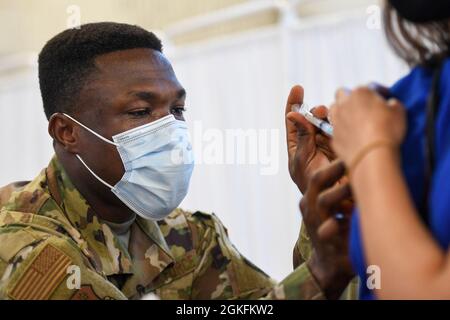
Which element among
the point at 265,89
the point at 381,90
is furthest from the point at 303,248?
the point at 265,89

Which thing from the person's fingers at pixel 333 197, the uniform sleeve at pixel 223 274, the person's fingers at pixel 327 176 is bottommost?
the uniform sleeve at pixel 223 274

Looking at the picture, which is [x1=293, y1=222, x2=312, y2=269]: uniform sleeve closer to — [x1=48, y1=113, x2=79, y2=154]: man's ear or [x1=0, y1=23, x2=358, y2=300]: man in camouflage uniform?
[x1=0, y1=23, x2=358, y2=300]: man in camouflage uniform

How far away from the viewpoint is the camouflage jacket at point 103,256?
1180 millimetres

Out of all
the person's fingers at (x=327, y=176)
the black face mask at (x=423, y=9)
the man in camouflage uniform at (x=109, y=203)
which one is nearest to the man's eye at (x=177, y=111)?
the man in camouflage uniform at (x=109, y=203)

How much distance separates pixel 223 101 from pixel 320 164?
171 cm

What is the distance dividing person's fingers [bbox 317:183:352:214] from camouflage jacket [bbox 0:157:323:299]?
0.15 metres

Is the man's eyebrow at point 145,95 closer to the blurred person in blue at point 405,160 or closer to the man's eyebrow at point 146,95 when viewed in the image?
the man's eyebrow at point 146,95

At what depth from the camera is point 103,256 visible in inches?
56.1

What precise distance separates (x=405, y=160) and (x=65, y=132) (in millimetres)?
953

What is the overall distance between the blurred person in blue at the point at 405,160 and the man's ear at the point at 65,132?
83 cm

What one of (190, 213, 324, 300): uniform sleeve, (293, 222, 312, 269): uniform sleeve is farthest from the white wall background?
(293, 222, 312, 269): uniform sleeve

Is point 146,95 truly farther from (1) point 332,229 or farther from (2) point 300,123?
(1) point 332,229

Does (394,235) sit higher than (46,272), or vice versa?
(394,235)

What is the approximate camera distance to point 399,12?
75 centimetres
